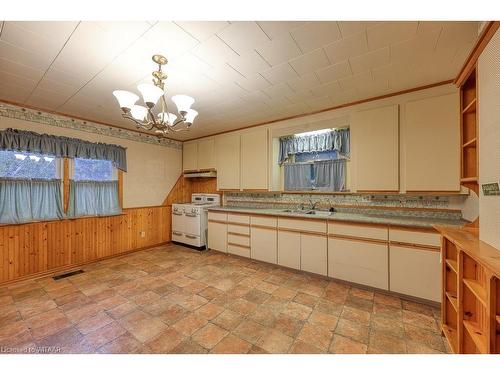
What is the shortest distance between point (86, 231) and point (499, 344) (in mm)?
4791

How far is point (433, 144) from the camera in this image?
240 centimetres

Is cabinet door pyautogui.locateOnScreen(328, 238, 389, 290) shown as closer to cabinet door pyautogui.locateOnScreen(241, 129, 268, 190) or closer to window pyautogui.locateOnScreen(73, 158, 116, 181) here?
cabinet door pyautogui.locateOnScreen(241, 129, 268, 190)

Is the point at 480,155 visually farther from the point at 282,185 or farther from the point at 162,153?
the point at 162,153

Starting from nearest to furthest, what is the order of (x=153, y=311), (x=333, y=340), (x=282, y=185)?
1. (x=333, y=340)
2. (x=153, y=311)
3. (x=282, y=185)

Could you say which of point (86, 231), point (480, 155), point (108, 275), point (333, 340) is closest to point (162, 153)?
point (86, 231)

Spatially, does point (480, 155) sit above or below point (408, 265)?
above

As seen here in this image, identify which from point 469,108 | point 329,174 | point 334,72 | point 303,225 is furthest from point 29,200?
point 469,108

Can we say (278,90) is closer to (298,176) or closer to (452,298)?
(298,176)

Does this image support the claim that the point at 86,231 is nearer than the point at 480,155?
No

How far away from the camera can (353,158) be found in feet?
9.80

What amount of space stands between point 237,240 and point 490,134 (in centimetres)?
335

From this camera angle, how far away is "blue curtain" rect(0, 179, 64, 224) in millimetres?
2746

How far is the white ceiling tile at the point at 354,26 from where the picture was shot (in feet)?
4.96

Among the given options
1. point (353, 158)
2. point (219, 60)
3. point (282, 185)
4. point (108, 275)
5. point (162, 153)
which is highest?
point (219, 60)
